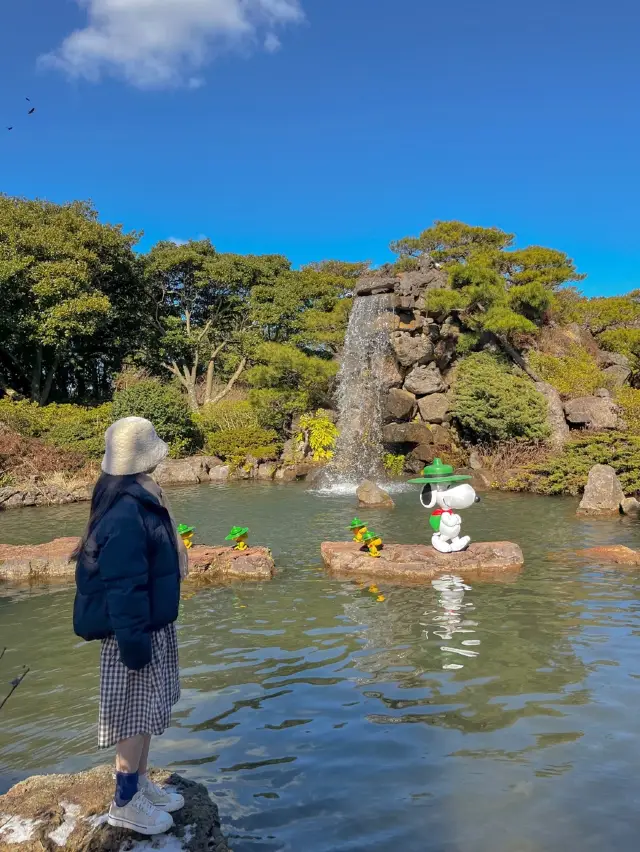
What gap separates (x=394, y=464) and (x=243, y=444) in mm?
5364

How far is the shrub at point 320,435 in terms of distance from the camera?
21188 millimetres

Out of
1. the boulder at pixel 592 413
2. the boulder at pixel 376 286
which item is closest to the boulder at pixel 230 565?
the boulder at pixel 592 413

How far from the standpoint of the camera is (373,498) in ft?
43.6

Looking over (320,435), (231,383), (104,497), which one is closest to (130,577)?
(104,497)

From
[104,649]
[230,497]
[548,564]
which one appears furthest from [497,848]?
[230,497]

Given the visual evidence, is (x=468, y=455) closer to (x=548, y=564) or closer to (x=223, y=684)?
(x=548, y=564)

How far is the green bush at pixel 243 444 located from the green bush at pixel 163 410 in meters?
0.94

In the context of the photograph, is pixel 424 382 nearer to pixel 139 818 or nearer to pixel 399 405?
pixel 399 405

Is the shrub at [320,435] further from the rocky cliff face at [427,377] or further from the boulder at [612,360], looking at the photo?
the boulder at [612,360]

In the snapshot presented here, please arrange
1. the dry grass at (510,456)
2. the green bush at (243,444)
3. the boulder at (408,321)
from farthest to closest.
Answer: the green bush at (243,444) < the boulder at (408,321) < the dry grass at (510,456)

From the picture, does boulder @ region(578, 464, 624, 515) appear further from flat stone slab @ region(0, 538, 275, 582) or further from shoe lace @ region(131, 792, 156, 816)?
shoe lace @ region(131, 792, 156, 816)

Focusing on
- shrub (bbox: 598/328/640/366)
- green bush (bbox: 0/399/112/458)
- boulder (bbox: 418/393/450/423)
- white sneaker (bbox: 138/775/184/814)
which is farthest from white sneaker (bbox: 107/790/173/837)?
shrub (bbox: 598/328/640/366)

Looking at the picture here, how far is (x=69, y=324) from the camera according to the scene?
22.5 m

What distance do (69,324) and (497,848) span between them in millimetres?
22579
